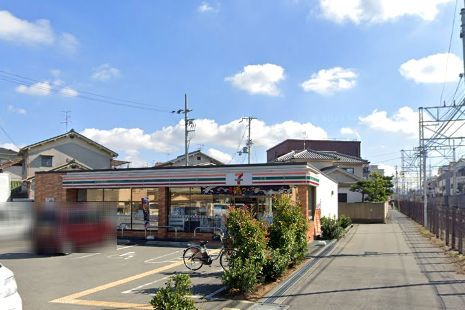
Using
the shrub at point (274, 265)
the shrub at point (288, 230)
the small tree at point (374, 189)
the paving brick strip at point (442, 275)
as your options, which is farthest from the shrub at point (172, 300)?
the small tree at point (374, 189)

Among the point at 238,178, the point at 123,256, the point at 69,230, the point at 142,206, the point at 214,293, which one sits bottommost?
the point at 123,256

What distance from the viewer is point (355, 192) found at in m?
51.9

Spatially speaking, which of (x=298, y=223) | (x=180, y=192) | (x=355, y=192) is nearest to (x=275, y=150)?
(x=355, y=192)

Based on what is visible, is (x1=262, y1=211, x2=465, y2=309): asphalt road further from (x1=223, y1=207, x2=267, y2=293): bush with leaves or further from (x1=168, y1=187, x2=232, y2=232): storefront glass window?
(x1=168, y1=187, x2=232, y2=232): storefront glass window

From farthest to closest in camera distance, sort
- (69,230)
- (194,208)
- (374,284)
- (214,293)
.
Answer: (194,208) < (374,284) < (214,293) < (69,230)

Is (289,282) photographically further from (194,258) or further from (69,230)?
(69,230)

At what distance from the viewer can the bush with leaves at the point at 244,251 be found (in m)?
9.62

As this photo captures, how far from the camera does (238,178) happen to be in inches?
856

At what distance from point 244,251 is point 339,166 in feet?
169

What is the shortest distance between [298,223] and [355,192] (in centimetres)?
3978

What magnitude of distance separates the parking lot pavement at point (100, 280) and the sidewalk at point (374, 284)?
200 centimetres

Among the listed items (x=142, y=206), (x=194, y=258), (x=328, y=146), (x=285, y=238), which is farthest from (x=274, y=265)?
(x=328, y=146)

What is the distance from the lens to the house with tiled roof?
170 feet

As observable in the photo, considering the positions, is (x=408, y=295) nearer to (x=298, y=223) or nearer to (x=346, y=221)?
(x=298, y=223)
